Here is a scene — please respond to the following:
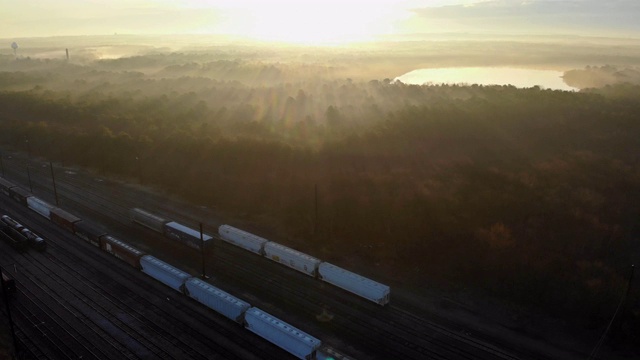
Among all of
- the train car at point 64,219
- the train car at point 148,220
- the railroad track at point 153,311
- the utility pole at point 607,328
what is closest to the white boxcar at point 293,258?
the railroad track at point 153,311

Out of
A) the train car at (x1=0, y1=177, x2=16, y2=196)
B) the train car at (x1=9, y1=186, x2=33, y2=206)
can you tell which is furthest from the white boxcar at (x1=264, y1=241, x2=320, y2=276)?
the train car at (x1=0, y1=177, x2=16, y2=196)

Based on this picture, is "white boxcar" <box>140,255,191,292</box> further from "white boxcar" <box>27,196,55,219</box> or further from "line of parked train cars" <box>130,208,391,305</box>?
"white boxcar" <box>27,196,55,219</box>

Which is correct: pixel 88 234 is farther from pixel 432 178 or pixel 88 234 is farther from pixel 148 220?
pixel 432 178

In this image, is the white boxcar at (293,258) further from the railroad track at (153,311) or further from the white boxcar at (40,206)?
the white boxcar at (40,206)

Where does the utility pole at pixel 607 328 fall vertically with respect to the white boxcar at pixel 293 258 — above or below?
below

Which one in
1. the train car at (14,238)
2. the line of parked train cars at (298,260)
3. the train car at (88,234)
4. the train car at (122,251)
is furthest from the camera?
the train car at (88,234)

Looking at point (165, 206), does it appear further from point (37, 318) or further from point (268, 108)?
point (268, 108)

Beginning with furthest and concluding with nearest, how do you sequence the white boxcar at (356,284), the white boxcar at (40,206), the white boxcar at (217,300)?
the white boxcar at (40,206), the white boxcar at (356,284), the white boxcar at (217,300)
